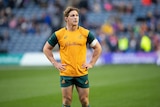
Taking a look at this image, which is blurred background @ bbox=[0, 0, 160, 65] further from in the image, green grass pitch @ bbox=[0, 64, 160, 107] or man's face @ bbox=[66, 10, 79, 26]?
man's face @ bbox=[66, 10, 79, 26]

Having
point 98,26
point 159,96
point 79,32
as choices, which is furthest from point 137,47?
point 79,32

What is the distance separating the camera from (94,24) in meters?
30.9

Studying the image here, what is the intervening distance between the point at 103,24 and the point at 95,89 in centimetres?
1552

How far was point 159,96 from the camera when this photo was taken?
43.7 ft

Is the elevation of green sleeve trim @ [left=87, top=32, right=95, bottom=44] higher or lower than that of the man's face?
lower

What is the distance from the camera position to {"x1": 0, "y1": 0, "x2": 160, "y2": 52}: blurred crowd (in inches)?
1103

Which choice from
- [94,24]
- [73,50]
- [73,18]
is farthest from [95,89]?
[94,24]

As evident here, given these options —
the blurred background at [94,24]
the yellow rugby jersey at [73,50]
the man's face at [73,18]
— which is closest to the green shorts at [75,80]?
the yellow rugby jersey at [73,50]

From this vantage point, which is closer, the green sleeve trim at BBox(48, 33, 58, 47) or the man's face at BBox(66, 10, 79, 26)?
the man's face at BBox(66, 10, 79, 26)

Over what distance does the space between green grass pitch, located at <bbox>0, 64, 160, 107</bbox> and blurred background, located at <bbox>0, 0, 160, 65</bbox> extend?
20.6 ft

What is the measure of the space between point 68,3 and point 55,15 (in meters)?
1.54

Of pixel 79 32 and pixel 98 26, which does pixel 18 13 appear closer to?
pixel 98 26

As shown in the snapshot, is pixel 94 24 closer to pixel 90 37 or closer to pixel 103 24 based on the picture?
pixel 103 24

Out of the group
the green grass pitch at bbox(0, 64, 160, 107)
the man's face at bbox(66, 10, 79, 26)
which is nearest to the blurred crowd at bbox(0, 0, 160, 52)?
the green grass pitch at bbox(0, 64, 160, 107)
